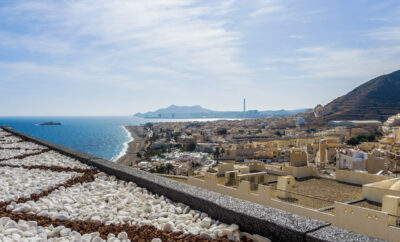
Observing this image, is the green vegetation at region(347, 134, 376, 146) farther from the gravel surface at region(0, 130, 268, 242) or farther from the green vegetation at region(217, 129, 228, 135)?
the gravel surface at region(0, 130, 268, 242)

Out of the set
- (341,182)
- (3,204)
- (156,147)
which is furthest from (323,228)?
(156,147)

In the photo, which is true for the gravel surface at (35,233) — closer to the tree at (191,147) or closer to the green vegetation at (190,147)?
the green vegetation at (190,147)

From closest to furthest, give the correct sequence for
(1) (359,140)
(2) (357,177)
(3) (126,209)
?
1. (3) (126,209)
2. (2) (357,177)
3. (1) (359,140)

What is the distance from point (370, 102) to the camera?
92812mm

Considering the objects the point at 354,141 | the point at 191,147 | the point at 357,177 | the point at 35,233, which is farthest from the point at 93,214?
the point at 191,147

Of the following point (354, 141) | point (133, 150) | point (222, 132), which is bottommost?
point (133, 150)

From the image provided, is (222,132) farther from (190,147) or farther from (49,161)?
(49,161)

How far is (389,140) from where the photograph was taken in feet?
149

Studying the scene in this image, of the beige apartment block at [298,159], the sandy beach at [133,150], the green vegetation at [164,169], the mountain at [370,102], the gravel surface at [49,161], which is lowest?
the sandy beach at [133,150]

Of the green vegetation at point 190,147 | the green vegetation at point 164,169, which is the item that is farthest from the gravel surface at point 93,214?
the green vegetation at point 190,147

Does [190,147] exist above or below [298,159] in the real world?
below

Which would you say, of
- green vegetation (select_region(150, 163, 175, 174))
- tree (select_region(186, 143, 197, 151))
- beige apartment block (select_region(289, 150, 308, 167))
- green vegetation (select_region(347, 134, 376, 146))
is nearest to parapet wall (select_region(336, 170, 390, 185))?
beige apartment block (select_region(289, 150, 308, 167))

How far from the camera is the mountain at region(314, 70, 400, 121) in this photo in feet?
286

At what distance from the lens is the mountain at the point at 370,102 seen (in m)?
87.1
